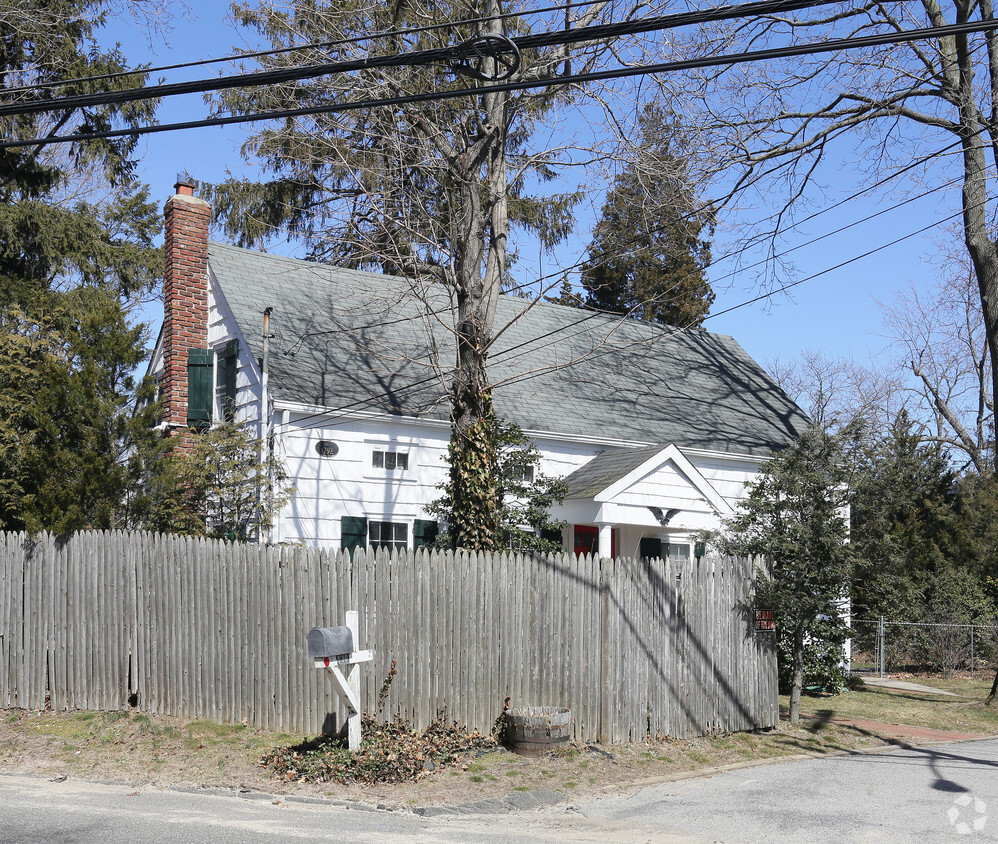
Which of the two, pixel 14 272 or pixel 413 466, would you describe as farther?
pixel 14 272

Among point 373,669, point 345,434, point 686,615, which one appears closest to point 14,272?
point 345,434

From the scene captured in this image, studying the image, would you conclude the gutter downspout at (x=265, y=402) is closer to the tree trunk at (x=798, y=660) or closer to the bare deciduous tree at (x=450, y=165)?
the bare deciduous tree at (x=450, y=165)

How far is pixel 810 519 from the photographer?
472 inches

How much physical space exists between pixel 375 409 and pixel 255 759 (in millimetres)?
7305

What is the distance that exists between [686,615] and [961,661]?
12.0 meters

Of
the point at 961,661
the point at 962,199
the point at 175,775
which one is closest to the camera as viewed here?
→ the point at 175,775

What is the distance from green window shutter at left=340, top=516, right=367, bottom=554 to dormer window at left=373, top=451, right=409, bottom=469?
0.95 metres

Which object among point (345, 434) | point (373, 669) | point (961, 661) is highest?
point (345, 434)

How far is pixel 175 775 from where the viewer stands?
9.05 meters

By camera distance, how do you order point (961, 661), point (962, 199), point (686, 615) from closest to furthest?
point (686, 615) → point (962, 199) → point (961, 661)

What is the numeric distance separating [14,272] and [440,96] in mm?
18122

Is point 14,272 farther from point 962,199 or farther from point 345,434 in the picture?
point 962,199

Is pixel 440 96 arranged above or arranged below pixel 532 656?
above

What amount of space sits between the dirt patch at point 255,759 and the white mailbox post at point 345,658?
72 centimetres
